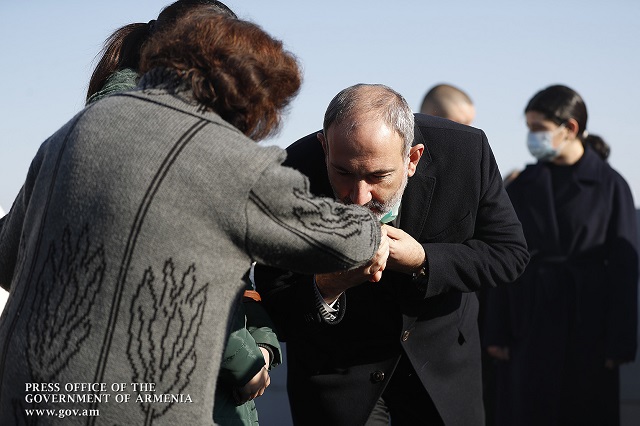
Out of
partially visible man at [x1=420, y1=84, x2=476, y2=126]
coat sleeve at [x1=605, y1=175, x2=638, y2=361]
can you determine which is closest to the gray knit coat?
coat sleeve at [x1=605, y1=175, x2=638, y2=361]

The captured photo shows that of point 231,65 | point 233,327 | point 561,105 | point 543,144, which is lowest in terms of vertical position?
point 233,327

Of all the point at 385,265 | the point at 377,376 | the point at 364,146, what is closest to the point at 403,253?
the point at 385,265

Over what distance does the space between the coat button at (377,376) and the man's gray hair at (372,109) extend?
33.7 inches

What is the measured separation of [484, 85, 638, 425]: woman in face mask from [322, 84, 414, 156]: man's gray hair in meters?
3.48

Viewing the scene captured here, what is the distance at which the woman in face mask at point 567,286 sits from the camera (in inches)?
267

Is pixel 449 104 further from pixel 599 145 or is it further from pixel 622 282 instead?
pixel 622 282

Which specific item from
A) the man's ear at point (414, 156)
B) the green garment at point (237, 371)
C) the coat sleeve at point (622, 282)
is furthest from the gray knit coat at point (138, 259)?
the coat sleeve at point (622, 282)

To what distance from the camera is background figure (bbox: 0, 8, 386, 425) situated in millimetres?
2283

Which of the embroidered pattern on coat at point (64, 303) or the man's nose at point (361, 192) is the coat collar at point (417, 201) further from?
the embroidered pattern on coat at point (64, 303)

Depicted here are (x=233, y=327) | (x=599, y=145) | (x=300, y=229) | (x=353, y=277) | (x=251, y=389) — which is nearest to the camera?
(x=300, y=229)

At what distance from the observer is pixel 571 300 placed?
6.95 meters

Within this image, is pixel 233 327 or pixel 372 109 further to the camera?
pixel 372 109

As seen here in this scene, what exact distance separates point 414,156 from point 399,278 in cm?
48

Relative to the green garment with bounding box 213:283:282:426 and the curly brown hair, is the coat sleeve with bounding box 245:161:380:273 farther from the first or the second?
the green garment with bounding box 213:283:282:426
